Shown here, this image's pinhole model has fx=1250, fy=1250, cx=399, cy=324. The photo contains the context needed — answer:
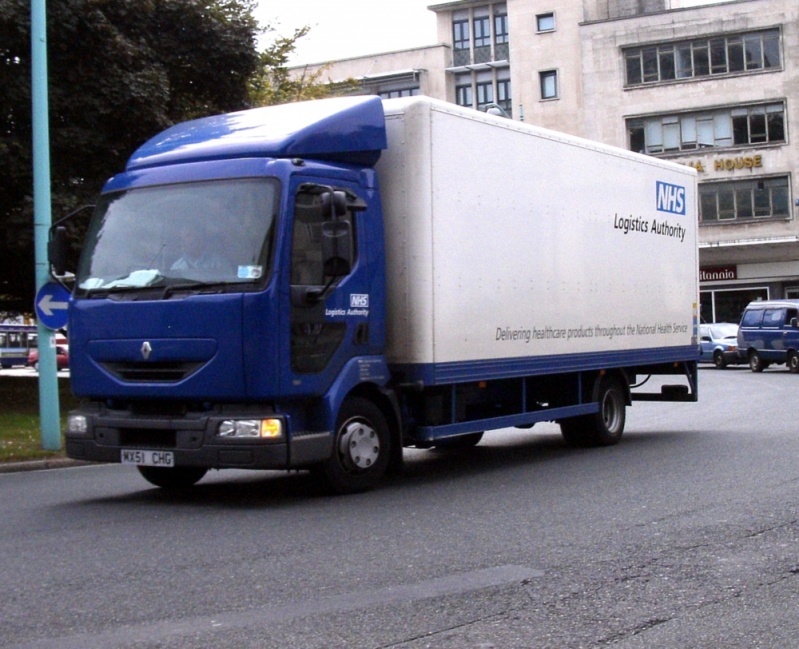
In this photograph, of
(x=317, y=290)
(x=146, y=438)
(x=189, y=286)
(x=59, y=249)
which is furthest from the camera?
(x=59, y=249)

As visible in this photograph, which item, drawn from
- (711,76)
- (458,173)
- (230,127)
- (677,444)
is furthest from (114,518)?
(711,76)

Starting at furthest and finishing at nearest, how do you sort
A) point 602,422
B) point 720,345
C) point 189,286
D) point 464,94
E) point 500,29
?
point 464,94 → point 500,29 → point 720,345 → point 602,422 → point 189,286

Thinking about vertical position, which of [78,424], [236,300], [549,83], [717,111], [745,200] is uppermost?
[549,83]

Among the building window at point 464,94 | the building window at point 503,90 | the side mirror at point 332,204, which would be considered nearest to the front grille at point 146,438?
the side mirror at point 332,204

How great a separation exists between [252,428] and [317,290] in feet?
4.02

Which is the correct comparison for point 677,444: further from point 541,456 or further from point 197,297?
point 197,297

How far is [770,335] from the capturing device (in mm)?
38000

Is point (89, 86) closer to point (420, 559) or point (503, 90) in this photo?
point (420, 559)

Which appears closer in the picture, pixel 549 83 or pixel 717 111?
pixel 717 111

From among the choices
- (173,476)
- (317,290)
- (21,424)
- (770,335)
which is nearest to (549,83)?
(770,335)

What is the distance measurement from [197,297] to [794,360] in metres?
30.5

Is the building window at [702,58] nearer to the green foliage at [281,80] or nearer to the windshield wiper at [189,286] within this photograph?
the green foliage at [281,80]

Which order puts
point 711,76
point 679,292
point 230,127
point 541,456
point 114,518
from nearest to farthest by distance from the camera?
1. point 114,518
2. point 230,127
3. point 541,456
4. point 679,292
5. point 711,76

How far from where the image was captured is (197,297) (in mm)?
9758
